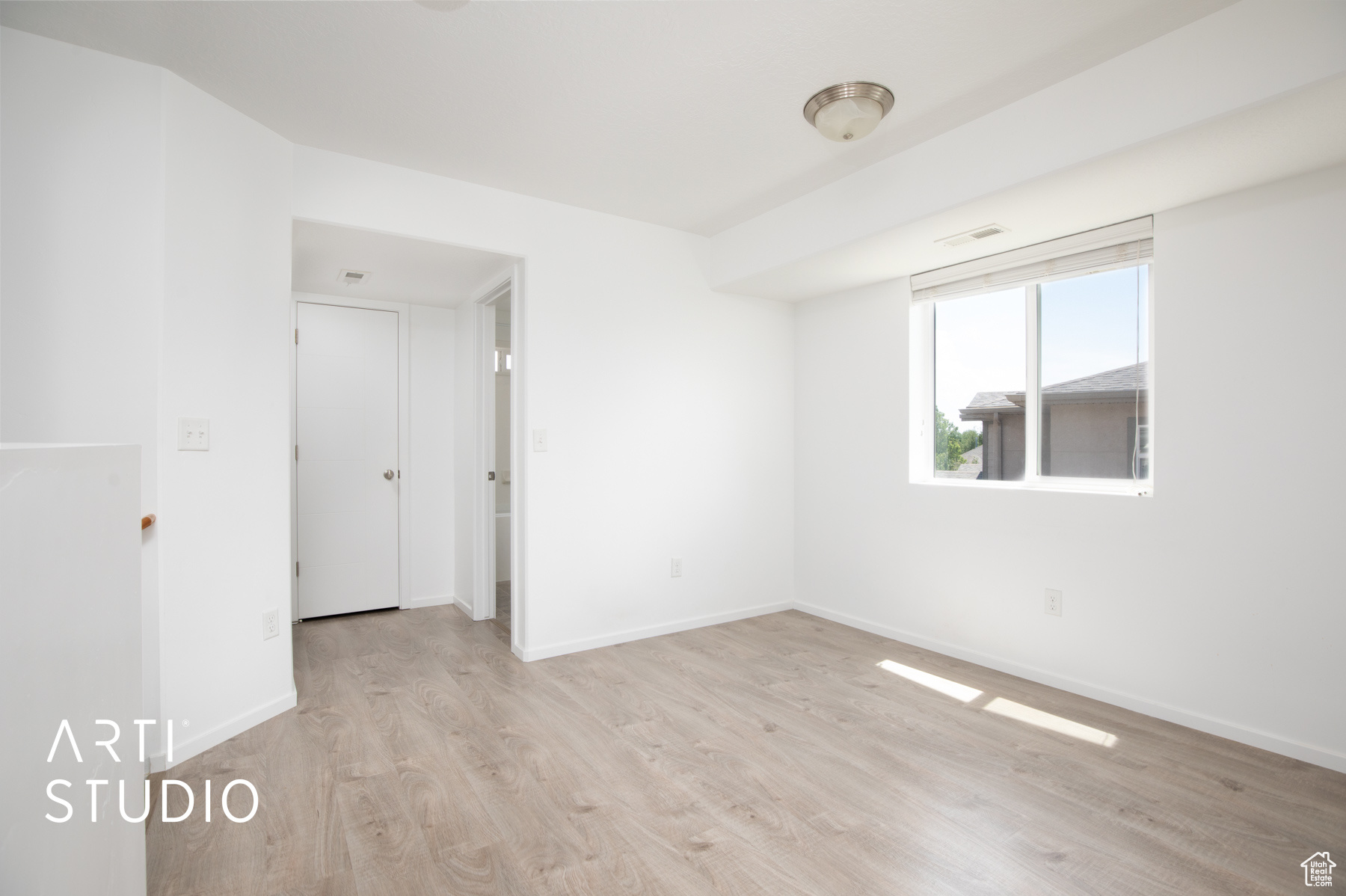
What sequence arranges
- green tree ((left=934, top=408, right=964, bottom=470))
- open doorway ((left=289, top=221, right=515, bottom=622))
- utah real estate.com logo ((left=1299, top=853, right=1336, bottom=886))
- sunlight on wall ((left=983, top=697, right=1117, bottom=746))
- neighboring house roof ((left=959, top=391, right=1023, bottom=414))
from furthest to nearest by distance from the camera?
open doorway ((left=289, top=221, right=515, bottom=622)), green tree ((left=934, top=408, right=964, bottom=470)), neighboring house roof ((left=959, top=391, right=1023, bottom=414)), sunlight on wall ((left=983, top=697, right=1117, bottom=746)), utah real estate.com logo ((left=1299, top=853, right=1336, bottom=886))

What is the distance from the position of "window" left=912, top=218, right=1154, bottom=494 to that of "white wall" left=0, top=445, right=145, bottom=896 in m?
3.38

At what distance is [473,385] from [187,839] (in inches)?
115

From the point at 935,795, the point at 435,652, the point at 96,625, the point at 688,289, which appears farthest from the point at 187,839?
the point at 688,289

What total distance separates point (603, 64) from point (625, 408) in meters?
1.88

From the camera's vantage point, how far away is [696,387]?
13.2 ft

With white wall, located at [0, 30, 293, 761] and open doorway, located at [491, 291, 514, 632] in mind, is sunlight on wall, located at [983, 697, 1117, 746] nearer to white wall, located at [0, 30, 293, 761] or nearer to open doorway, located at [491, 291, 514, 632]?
white wall, located at [0, 30, 293, 761]

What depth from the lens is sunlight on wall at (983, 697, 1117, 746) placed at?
95.7 inches

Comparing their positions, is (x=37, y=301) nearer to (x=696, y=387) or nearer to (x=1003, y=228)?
(x=696, y=387)

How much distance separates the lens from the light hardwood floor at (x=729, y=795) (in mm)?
1675

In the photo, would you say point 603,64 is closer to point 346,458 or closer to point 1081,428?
point 1081,428

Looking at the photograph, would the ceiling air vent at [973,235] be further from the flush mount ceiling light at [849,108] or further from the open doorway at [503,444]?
the open doorway at [503,444]

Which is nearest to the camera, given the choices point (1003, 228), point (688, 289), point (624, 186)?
point (1003, 228)

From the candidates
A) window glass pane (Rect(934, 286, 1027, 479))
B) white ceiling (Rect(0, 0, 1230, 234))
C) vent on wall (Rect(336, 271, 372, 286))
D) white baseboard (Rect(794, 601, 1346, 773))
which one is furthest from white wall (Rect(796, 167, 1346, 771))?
vent on wall (Rect(336, 271, 372, 286))

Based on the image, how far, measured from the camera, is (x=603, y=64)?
2.21 metres
